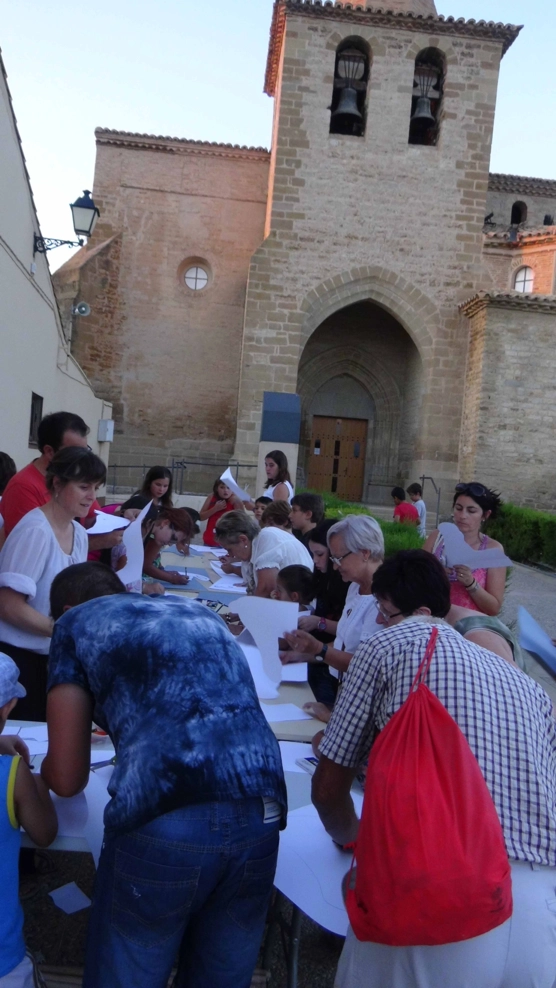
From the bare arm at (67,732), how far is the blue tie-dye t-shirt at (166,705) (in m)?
0.02

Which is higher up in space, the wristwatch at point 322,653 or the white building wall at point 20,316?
the white building wall at point 20,316

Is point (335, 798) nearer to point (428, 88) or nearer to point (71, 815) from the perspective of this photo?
point (71, 815)

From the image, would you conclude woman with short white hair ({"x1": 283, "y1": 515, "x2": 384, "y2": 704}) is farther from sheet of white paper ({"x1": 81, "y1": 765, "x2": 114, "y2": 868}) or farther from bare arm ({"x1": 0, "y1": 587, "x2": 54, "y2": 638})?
sheet of white paper ({"x1": 81, "y1": 765, "x2": 114, "y2": 868})

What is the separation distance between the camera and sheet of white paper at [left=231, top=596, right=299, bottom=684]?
2867 mm

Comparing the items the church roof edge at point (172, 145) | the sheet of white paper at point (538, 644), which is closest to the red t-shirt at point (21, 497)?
the sheet of white paper at point (538, 644)

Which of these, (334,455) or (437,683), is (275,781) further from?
(334,455)

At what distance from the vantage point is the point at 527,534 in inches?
512

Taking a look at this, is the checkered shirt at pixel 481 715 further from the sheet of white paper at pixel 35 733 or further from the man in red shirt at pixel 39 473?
the man in red shirt at pixel 39 473

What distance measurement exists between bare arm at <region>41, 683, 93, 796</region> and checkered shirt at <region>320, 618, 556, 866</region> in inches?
21.9

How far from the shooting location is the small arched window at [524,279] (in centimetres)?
2112

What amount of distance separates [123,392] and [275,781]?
18.0 m

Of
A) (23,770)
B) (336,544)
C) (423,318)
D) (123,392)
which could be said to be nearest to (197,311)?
(123,392)

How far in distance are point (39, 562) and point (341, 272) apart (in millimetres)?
14695

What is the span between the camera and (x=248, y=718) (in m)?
1.53
